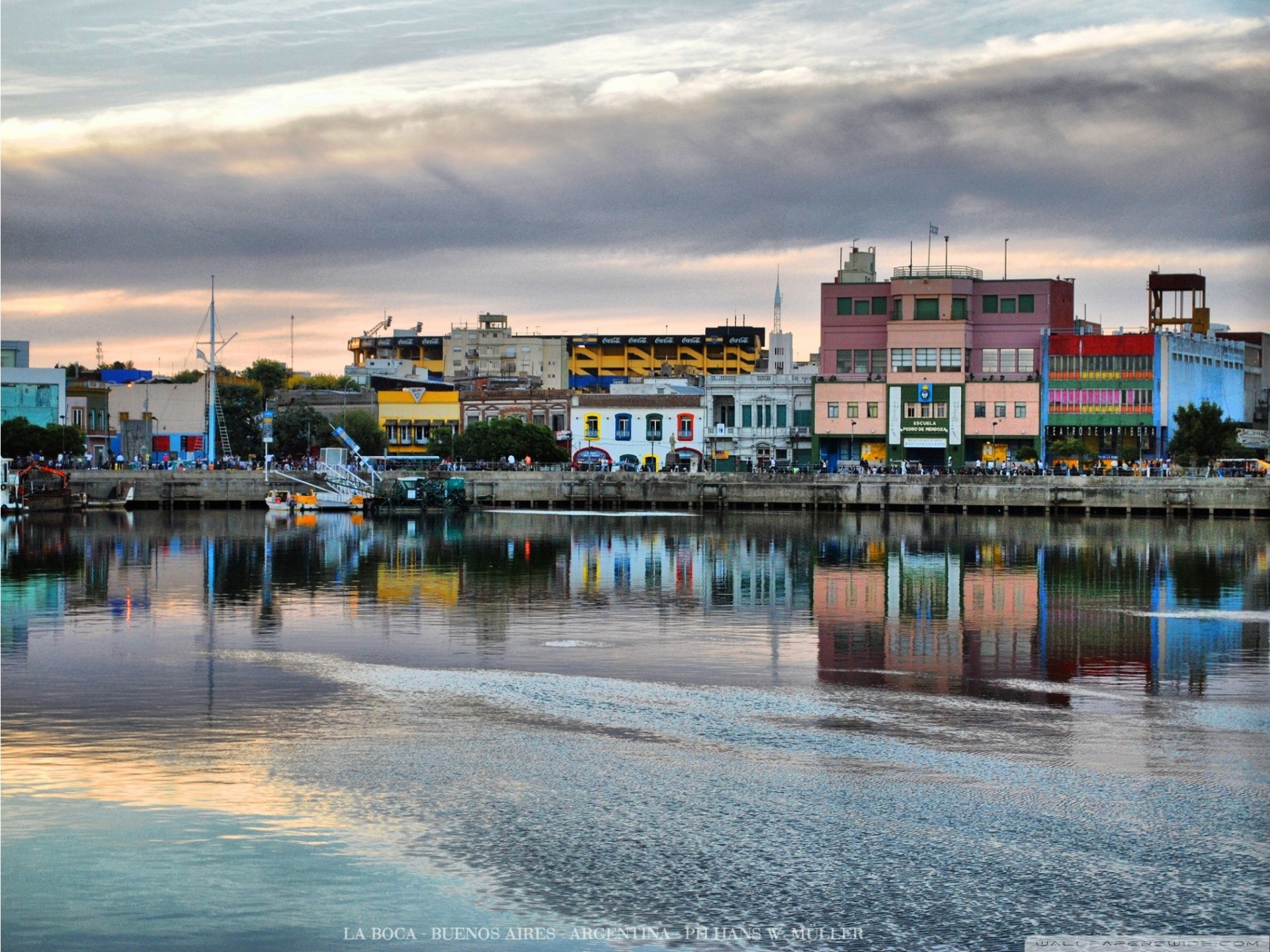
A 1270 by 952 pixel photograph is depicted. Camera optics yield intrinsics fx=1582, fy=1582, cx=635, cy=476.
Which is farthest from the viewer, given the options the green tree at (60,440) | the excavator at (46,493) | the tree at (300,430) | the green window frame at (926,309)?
the tree at (300,430)

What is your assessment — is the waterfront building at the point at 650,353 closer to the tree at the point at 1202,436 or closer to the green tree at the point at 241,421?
the green tree at the point at 241,421

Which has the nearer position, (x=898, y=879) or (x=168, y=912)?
(x=168, y=912)

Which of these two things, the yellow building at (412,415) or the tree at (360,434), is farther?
the yellow building at (412,415)

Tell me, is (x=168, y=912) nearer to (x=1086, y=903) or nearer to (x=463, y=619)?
(x=1086, y=903)

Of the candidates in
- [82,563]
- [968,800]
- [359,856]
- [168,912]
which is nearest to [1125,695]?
[968,800]

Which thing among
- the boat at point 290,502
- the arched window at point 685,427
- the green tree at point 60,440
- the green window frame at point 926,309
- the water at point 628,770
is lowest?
the water at point 628,770

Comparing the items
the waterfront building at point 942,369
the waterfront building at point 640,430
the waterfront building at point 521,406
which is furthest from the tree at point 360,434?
the waterfront building at point 942,369

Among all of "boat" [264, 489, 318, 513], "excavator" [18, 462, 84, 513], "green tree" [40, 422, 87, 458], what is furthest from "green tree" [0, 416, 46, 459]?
"boat" [264, 489, 318, 513]

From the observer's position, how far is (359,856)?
1909 cm

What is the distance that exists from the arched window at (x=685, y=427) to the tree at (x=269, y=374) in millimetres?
62394

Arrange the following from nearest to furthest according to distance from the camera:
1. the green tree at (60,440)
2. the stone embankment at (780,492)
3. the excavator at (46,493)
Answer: the excavator at (46,493) → the stone embankment at (780,492) → the green tree at (60,440)

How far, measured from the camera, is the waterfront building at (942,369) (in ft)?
390

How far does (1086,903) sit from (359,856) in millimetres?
8469

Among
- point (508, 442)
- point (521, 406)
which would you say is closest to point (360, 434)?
point (521, 406)
